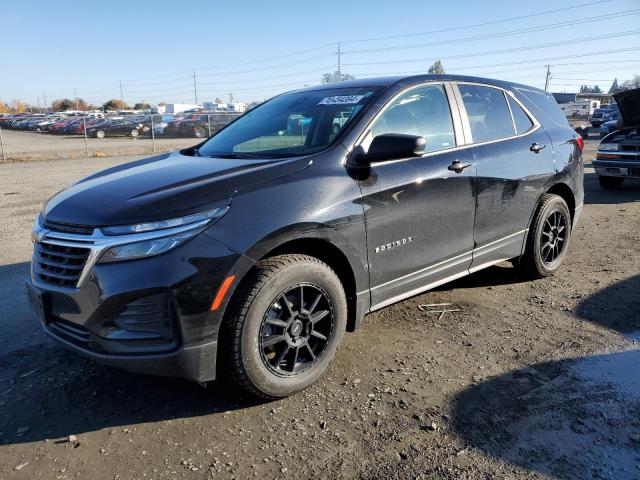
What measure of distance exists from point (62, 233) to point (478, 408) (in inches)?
98.1

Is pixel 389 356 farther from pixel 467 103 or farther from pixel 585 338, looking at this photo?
pixel 467 103

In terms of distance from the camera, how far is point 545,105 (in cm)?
526

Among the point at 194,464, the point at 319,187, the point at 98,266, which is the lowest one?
the point at 194,464

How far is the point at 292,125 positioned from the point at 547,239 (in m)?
2.78

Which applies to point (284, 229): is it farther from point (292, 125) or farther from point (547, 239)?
point (547, 239)

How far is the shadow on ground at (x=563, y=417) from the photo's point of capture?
8.35ft

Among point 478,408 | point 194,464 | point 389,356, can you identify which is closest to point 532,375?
point 478,408

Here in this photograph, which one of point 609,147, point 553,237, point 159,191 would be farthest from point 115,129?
point 159,191

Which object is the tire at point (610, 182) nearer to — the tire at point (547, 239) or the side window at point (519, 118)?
the tire at point (547, 239)

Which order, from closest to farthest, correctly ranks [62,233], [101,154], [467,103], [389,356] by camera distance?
[62,233], [389,356], [467,103], [101,154]

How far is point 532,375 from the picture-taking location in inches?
132

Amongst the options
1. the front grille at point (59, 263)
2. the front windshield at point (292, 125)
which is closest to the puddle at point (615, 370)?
the front windshield at point (292, 125)

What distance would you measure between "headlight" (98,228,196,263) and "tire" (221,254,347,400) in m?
0.45

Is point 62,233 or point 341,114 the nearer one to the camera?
point 62,233
